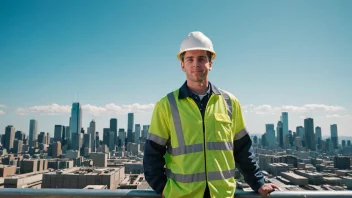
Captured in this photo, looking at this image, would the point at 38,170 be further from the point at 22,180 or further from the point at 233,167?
the point at 233,167

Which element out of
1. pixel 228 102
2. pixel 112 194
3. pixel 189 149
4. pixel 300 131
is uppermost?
pixel 228 102

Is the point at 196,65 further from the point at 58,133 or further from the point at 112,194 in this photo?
the point at 58,133

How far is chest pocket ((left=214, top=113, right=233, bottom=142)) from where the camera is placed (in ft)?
6.12

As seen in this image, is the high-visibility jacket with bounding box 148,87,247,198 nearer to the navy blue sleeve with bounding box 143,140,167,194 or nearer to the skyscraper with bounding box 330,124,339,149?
the navy blue sleeve with bounding box 143,140,167,194

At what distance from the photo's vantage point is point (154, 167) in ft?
6.06

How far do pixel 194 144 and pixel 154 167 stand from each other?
359mm

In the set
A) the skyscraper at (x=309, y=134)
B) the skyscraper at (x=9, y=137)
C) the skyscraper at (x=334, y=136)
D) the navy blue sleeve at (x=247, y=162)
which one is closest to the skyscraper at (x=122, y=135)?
the skyscraper at (x=9, y=137)

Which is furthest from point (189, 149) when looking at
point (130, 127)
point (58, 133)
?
point (130, 127)

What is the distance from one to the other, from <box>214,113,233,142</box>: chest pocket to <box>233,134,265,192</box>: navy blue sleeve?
22cm

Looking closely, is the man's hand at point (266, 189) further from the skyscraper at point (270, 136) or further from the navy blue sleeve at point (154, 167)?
the skyscraper at point (270, 136)

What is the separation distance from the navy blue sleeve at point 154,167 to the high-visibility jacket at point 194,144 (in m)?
0.04

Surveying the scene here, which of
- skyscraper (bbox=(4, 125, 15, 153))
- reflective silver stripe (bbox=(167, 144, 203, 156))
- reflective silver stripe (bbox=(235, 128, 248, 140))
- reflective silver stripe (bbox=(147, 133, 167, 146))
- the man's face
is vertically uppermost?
the man's face

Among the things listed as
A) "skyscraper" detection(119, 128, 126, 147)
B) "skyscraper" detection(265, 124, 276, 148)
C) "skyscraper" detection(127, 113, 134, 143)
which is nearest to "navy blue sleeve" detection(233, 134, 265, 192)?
"skyscraper" detection(119, 128, 126, 147)

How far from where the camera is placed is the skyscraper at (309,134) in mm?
98500
